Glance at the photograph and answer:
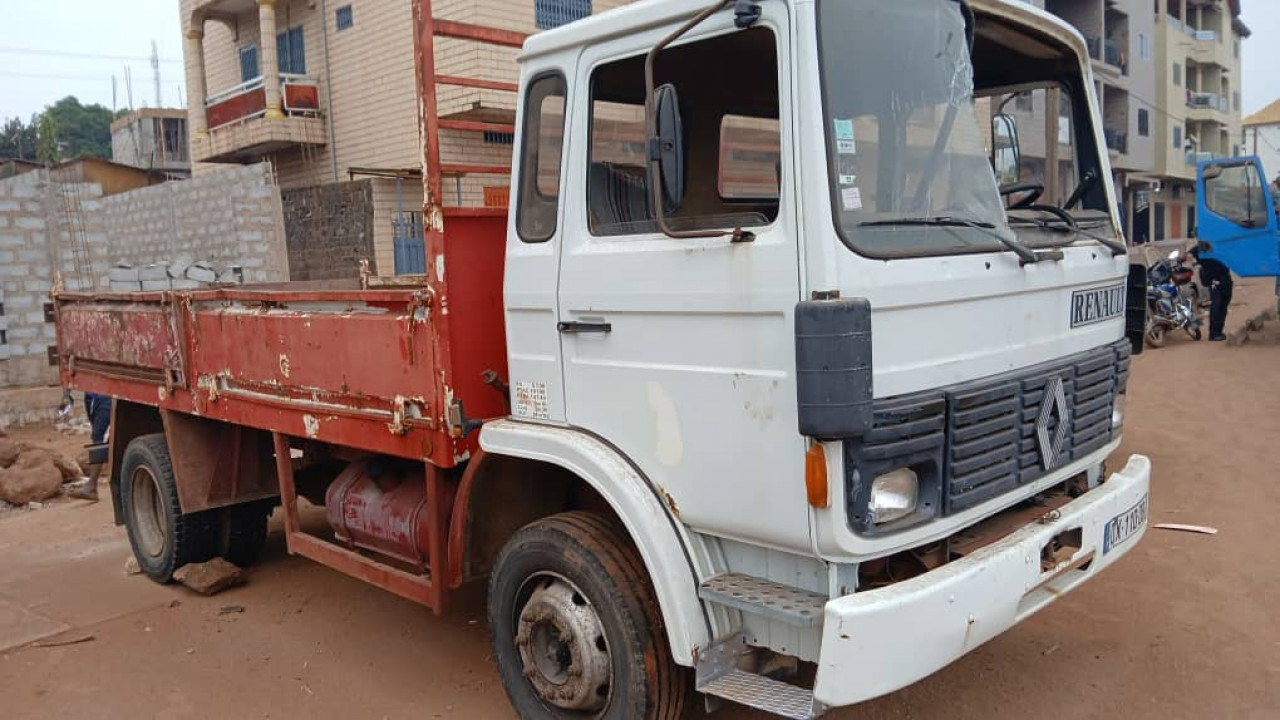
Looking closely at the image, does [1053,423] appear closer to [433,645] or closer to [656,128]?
[656,128]

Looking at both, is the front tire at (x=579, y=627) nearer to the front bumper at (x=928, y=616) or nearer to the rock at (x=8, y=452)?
the front bumper at (x=928, y=616)

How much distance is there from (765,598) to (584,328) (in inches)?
41.3

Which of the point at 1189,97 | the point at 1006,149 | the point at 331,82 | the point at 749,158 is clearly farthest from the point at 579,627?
the point at 1189,97

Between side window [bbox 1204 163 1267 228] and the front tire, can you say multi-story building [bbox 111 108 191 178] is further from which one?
the front tire

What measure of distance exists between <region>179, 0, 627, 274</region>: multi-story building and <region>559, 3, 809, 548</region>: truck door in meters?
9.07

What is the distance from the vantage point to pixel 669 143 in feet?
8.86

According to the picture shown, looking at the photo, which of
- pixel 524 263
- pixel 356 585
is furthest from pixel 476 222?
pixel 356 585

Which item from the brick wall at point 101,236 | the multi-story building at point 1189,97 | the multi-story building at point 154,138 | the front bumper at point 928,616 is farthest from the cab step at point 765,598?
the multi-story building at point 1189,97

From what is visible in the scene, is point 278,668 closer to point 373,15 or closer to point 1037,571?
point 1037,571

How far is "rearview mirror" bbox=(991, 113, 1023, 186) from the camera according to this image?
12.1 feet

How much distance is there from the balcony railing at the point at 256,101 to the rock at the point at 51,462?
10.1m

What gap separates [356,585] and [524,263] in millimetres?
2904

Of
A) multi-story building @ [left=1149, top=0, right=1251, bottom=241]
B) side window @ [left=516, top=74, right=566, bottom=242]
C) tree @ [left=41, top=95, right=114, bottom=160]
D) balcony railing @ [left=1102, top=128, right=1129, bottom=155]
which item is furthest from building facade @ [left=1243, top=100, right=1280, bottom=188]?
tree @ [left=41, top=95, right=114, bottom=160]

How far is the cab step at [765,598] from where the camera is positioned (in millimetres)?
2678
